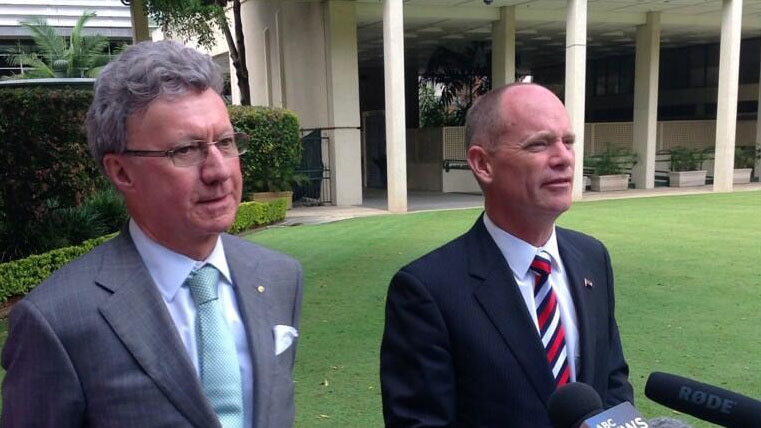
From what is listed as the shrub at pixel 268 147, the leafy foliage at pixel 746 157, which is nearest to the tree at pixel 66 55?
the shrub at pixel 268 147

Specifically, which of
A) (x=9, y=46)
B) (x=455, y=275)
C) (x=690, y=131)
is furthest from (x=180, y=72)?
(x=9, y=46)

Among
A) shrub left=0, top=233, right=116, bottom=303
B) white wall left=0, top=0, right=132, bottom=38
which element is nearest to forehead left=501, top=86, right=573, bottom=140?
shrub left=0, top=233, right=116, bottom=303

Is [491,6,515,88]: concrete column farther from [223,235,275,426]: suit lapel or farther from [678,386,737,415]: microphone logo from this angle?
[678,386,737,415]: microphone logo

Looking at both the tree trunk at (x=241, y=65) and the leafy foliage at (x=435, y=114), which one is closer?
the tree trunk at (x=241, y=65)

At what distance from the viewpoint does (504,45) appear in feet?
59.2

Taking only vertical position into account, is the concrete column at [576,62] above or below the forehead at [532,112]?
above

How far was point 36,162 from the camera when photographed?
26.0 ft

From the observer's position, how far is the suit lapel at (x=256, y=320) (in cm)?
162

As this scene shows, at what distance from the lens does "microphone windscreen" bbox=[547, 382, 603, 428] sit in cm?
136

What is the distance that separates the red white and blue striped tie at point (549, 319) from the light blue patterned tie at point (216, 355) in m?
0.84

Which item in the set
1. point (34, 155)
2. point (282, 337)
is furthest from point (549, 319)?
point (34, 155)

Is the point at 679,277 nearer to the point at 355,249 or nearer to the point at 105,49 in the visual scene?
the point at 355,249

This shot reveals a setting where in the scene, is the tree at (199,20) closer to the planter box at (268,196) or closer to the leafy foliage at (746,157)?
the planter box at (268,196)

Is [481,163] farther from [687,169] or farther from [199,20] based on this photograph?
[687,169]
